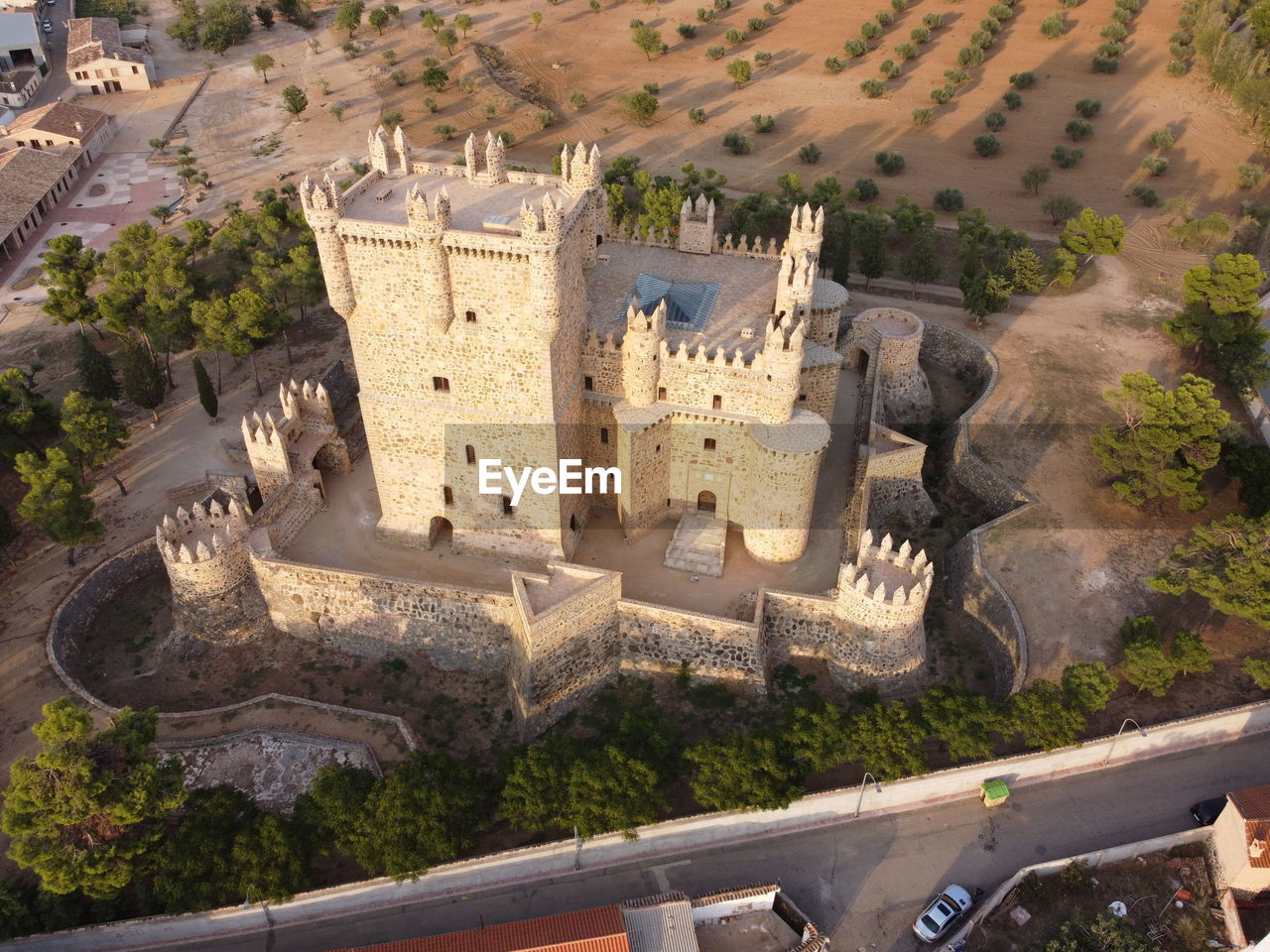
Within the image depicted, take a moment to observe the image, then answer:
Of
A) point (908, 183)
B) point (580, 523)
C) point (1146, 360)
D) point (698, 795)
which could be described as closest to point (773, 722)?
point (698, 795)

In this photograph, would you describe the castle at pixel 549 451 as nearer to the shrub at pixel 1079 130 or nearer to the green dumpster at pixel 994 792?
the green dumpster at pixel 994 792

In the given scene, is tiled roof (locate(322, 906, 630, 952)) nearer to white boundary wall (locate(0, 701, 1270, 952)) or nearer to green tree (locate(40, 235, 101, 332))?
white boundary wall (locate(0, 701, 1270, 952))

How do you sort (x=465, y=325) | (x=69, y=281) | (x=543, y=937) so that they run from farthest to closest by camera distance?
(x=69, y=281)
(x=465, y=325)
(x=543, y=937)

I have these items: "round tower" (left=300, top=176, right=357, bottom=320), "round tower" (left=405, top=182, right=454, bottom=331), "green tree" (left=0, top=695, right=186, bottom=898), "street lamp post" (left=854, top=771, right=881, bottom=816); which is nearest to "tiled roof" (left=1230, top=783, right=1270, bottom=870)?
"street lamp post" (left=854, top=771, right=881, bottom=816)

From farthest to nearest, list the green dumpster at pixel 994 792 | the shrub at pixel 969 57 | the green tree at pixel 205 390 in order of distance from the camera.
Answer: the shrub at pixel 969 57 < the green tree at pixel 205 390 < the green dumpster at pixel 994 792

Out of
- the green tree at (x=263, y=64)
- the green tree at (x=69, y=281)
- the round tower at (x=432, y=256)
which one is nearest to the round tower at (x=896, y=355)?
the round tower at (x=432, y=256)

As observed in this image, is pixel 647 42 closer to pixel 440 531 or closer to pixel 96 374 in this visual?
pixel 96 374

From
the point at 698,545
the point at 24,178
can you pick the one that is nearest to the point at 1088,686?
the point at 698,545
